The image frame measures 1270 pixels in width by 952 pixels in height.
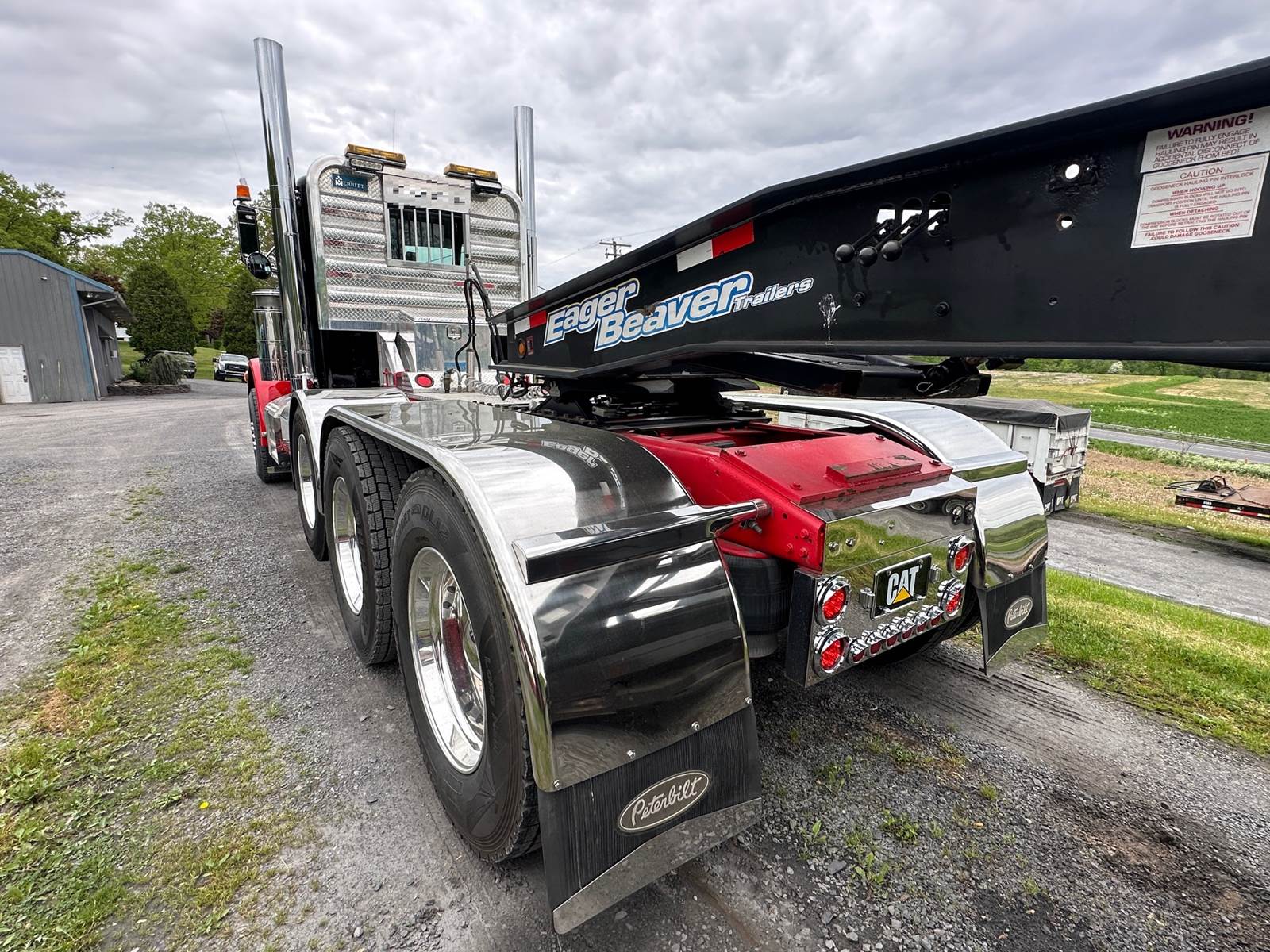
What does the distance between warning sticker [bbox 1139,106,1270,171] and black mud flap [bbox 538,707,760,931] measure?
156 centimetres

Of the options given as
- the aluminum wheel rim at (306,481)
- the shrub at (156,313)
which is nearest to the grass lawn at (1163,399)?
the aluminum wheel rim at (306,481)

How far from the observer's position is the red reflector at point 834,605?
192 centimetres

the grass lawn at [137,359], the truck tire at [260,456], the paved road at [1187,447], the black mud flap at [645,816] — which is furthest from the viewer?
the grass lawn at [137,359]

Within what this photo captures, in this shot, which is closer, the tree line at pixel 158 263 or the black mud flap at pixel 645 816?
the black mud flap at pixel 645 816

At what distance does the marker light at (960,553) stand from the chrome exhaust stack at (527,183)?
194 inches

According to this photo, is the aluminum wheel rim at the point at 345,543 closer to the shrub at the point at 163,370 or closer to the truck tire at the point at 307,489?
the truck tire at the point at 307,489

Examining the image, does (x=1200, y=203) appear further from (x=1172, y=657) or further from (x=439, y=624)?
(x=1172, y=657)

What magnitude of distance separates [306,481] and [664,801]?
4359 millimetres

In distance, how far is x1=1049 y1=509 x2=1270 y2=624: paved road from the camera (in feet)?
15.3

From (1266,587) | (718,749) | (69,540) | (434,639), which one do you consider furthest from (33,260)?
(1266,587)

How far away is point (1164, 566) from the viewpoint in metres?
5.42

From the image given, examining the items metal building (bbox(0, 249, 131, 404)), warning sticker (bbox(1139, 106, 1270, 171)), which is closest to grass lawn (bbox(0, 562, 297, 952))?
warning sticker (bbox(1139, 106, 1270, 171))

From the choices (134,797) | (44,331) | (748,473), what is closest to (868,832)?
(748,473)

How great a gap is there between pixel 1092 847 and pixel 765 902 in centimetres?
114
